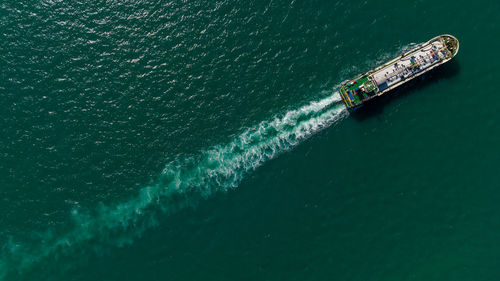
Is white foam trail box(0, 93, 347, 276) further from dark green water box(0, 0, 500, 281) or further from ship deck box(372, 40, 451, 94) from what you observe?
ship deck box(372, 40, 451, 94)

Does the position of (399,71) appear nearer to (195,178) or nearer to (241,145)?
(241,145)

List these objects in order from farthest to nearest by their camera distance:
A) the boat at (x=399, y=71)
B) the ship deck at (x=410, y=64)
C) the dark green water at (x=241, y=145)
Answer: the dark green water at (x=241, y=145)
the ship deck at (x=410, y=64)
the boat at (x=399, y=71)

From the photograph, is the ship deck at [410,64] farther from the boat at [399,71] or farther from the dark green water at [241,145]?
the dark green water at [241,145]

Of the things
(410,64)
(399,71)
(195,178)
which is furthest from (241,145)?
(410,64)

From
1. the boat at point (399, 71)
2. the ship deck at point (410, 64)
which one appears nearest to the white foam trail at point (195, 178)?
the boat at point (399, 71)

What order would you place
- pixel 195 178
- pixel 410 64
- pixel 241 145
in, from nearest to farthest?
1. pixel 410 64
2. pixel 241 145
3. pixel 195 178

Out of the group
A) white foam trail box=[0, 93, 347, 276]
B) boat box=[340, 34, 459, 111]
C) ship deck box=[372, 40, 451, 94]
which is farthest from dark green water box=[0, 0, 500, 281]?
ship deck box=[372, 40, 451, 94]

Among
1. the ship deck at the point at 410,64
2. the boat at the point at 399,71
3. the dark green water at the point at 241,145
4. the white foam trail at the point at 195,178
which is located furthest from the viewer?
the white foam trail at the point at 195,178
